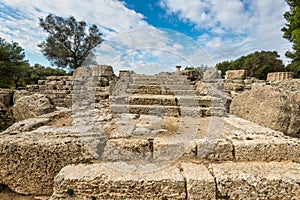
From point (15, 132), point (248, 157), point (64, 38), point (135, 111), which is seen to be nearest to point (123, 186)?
point (248, 157)

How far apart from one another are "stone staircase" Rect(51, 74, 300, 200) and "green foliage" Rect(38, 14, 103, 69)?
20.4 metres

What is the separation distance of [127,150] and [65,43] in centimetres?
2226

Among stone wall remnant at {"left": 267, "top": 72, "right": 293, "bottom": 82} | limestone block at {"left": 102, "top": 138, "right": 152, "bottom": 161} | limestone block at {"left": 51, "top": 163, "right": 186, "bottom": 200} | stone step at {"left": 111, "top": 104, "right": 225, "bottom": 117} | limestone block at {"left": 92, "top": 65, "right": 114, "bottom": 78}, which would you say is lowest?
limestone block at {"left": 51, "top": 163, "right": 186, "bottom": 200}

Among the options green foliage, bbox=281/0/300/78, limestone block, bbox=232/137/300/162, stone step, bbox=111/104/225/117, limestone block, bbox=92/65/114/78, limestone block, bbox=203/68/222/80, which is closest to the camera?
limestone block, bbox=232/137/300/162

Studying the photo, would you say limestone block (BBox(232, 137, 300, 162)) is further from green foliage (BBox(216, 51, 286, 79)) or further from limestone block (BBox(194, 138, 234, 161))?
green foliage (BBox(216, 51, 286, 79))

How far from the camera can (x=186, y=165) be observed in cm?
161

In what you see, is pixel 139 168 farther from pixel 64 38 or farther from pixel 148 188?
pixel 64 38

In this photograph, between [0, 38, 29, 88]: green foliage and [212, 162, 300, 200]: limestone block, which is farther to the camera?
[0, 38, 29, 88]: green foliage

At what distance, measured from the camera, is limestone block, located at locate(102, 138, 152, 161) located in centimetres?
171

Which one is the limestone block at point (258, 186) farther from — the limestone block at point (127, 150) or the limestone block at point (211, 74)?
the limestone block at point (211, 74)

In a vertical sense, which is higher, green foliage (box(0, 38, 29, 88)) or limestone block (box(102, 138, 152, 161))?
green foliage (box(0, 38, 29, 88))

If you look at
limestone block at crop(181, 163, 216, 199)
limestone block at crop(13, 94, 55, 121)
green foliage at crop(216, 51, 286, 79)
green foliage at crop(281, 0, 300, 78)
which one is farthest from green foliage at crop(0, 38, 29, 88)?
green foliage at crop(216, 51, 286, 79)

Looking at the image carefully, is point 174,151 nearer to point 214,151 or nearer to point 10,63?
point 214,151

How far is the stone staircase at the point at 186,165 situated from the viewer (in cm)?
138
